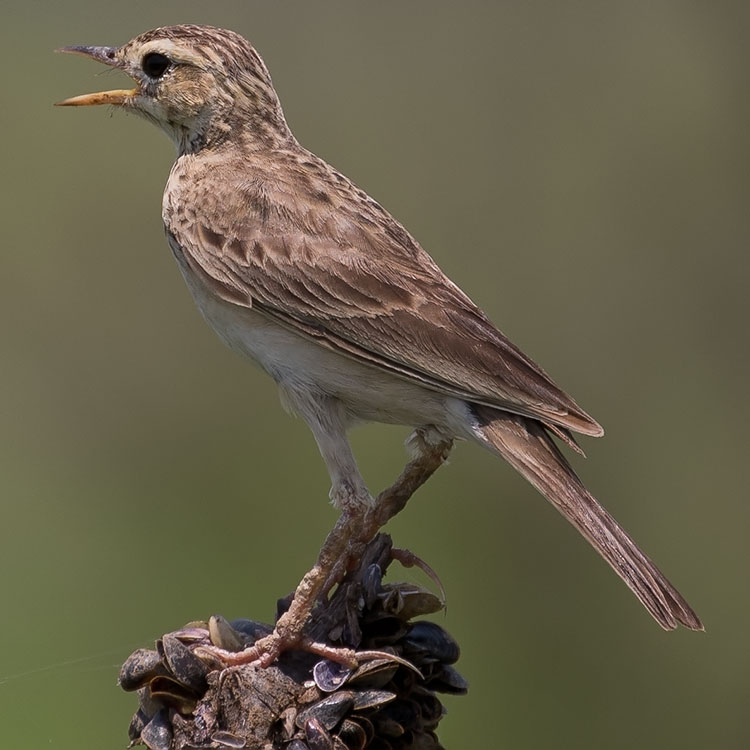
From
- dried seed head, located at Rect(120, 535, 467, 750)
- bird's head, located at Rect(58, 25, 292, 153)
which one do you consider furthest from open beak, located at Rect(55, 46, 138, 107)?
dried seed head, located at Rect(120, 535, 467, 750)

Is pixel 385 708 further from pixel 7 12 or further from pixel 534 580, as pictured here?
pixel 7 12

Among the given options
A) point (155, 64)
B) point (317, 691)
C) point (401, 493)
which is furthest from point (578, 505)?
point (155, 64)

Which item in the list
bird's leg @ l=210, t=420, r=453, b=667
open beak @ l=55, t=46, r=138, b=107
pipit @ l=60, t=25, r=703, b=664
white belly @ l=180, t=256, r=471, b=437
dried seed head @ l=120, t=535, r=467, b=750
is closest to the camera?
dried seed head @ l=120, t=535, r=467, b=750

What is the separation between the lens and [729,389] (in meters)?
6.64

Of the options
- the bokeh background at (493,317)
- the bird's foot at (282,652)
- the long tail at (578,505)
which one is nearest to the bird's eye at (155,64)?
the long tail at (578,505)

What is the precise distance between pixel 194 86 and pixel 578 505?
194 centimetres

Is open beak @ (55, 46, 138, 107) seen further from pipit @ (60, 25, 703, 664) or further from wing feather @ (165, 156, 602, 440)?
wing feather @ (165, 156, 602, 440)

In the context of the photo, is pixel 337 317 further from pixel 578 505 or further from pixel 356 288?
pixel 578 505

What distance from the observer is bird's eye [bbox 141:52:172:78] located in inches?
190

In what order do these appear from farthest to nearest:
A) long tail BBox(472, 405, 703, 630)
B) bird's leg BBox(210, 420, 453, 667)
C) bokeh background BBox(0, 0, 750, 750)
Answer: bokeh background BBox(0, 0, 750, 750) → long tail BBox(472, 405, 703, 630) → bird's leg BBox(210, 420, 453, 667)

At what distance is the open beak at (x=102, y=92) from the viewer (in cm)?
476

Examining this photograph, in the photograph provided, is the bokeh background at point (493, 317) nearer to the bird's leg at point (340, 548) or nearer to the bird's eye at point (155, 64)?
the bird's leg at point (340, 548)

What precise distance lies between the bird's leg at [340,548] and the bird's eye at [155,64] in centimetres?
141

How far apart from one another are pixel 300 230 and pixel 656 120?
139 inches
